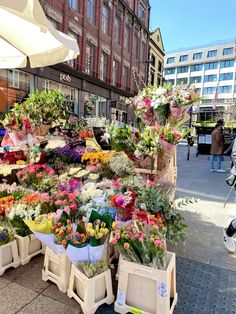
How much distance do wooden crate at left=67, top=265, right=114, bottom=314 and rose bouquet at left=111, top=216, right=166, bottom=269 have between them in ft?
0.97

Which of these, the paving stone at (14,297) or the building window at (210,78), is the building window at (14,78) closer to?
the paving stone at (14,297)

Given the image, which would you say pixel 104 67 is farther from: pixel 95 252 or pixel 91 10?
pixel 95 252

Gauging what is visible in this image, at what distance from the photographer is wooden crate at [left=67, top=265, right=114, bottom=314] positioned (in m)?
2.00

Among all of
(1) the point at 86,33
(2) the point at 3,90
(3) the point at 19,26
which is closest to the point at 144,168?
(3) the point at 19,26

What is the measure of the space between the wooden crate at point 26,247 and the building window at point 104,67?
57.9 feet

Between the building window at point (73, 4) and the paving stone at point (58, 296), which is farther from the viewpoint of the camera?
the building window at point (73, 4)

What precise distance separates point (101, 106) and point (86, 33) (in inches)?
210

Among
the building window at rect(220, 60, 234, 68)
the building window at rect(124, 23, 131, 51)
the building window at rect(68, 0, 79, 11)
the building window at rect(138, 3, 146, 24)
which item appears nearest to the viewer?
the building window at rect(68, 0, 79, 11)

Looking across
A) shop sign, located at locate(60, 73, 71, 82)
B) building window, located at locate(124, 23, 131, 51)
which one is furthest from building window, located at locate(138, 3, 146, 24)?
shop sign, located at locate(60, 73, 71, 82)

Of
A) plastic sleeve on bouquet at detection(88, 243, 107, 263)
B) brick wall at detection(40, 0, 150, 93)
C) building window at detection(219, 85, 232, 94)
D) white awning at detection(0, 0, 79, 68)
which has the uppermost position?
building window at detection(219, 85, 232, 94)

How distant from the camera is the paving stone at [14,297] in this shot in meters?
2.04

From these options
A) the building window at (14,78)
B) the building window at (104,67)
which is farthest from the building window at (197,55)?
the building window at (14,78)

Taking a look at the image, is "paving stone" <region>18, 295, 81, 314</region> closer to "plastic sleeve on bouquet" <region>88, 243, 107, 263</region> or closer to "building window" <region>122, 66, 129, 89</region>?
"plastic sleeve on bouquet" <region>88, 243, 107, 263</region>

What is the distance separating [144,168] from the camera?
3.19 meters
